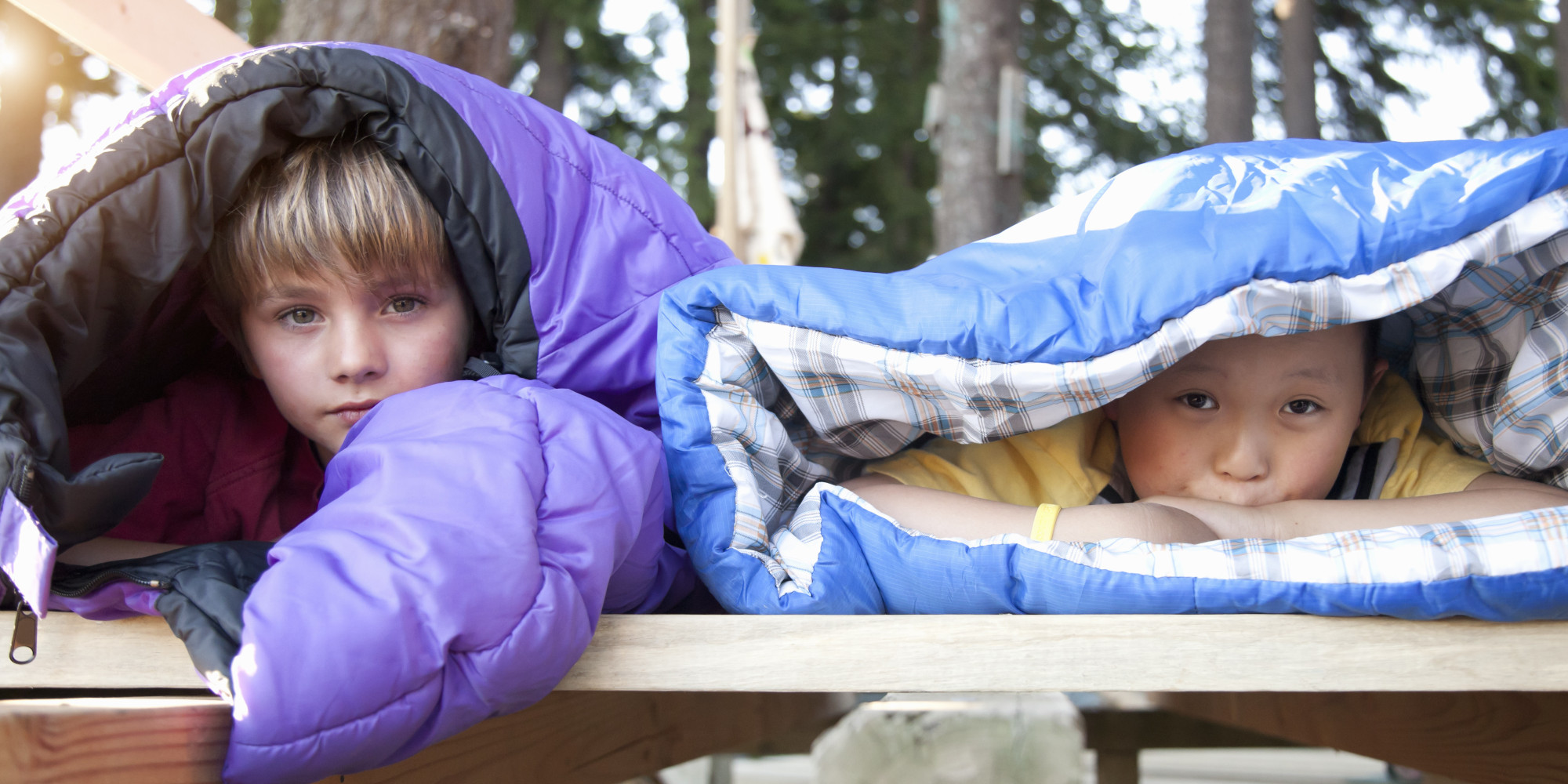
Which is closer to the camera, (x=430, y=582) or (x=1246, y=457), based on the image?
(x=430, y=582)

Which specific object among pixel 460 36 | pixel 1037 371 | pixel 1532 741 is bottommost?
Result: pixel 1532 741

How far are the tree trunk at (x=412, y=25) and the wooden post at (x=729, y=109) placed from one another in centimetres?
120

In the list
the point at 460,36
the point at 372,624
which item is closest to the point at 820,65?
the point at 460,36

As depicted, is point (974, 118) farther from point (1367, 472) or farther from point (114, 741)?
point (114, 741)

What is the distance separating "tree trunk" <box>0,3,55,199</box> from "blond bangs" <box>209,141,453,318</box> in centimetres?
114

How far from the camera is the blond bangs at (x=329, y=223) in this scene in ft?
3.25

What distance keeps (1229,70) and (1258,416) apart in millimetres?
4974

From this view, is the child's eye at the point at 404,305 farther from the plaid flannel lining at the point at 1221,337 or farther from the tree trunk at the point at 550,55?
the tree trunk at the point at 550,55

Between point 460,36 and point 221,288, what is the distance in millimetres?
1104

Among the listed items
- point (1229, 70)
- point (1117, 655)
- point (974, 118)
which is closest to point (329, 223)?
point (1117, 655)

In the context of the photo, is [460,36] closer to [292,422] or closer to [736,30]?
[292,422]

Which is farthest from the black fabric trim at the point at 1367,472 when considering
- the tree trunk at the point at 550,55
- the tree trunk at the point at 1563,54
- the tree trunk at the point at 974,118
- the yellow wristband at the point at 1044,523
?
the tree trunk at the point at 550,55

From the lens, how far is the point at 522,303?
3.27 feet

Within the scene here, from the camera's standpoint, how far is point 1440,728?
1012 millimetres
